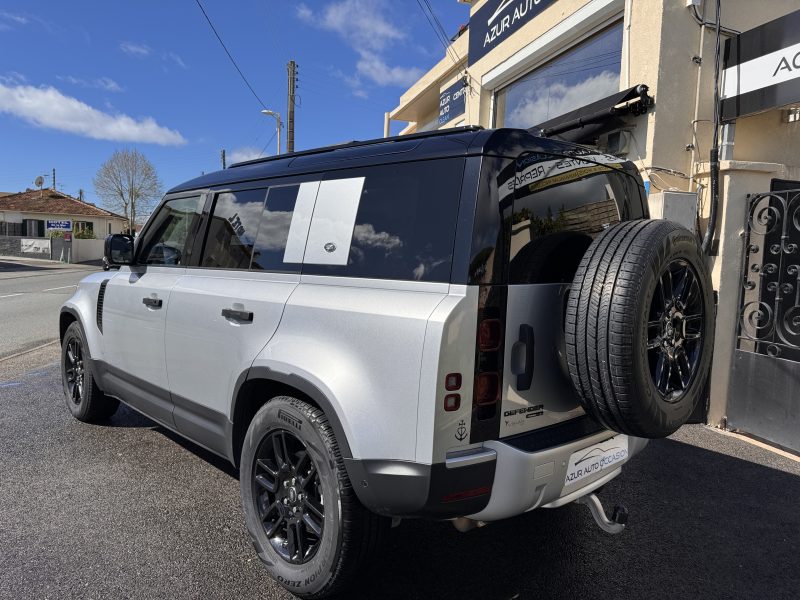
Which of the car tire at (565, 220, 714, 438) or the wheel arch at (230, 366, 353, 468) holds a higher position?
the car tire at (565, 220, 714, 438)

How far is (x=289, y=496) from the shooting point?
2.61 meters

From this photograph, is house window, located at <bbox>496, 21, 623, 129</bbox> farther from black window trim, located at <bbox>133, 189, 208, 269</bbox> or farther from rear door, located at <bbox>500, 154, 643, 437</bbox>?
black window trim, located at <bbox>133, 189, 208, 269</bbox>

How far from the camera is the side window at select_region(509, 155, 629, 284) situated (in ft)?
7.42

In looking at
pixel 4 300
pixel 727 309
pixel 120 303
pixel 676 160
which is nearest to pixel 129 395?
pixel 120 303

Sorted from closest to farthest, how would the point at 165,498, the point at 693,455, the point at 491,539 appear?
the point at 491,539, the point at 165,498, the point at 693,455

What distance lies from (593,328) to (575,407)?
0.51 metres

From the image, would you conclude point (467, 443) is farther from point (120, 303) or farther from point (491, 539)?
point (120, 303)

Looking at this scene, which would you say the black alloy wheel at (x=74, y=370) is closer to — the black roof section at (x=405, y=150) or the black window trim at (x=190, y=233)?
the black window trim at (x=190, y=233)

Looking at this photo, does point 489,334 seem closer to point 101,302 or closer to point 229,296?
point 229,296

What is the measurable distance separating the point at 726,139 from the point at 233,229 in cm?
490

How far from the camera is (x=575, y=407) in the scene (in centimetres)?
249

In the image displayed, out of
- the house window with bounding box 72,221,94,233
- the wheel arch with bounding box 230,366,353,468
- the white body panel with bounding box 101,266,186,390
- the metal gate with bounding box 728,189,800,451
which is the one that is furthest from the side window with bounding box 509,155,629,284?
the house window with bounding box 72,221,94,233

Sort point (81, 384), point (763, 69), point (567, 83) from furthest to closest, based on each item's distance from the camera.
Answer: point (567, 83), point (763, 69), point (81, 384)

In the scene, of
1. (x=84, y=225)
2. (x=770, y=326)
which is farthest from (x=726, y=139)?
(x=84, y=225)
